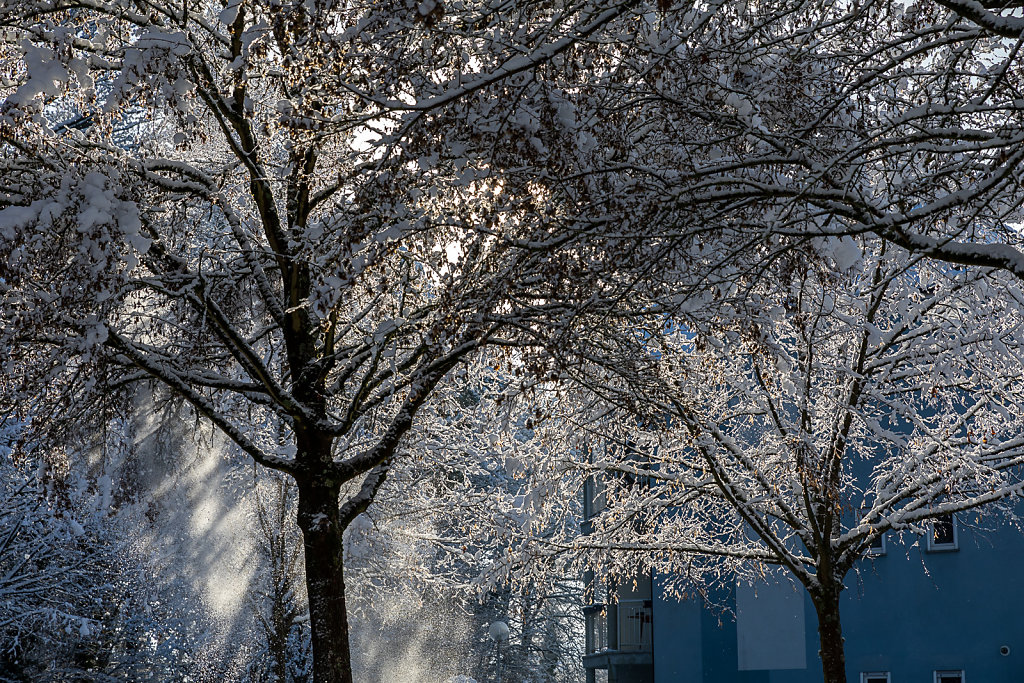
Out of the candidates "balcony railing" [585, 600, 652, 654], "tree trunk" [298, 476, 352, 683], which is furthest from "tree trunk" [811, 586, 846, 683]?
"balcony railing" [585, 600, 652, 654]

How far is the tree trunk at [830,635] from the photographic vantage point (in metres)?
13.2

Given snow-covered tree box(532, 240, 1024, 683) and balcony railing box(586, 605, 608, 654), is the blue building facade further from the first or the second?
balcony railing box(586, 605, 608, 654)

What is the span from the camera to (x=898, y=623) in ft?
67.7

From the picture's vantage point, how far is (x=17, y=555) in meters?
22.6

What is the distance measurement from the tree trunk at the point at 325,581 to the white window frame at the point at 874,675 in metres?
13.6

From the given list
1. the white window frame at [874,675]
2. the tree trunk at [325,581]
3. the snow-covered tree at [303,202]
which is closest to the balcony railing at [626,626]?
the white window frame at [874,675]

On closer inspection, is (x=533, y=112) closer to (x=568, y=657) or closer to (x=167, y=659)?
(x=167, y=659)

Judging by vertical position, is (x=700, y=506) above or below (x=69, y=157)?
below

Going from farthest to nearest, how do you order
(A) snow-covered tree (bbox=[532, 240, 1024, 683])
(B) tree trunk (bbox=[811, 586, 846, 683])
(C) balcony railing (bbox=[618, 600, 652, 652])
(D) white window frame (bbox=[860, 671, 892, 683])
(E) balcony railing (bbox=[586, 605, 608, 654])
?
(E) balcony railing (bbox=[586, 605, 608, 654])
(C) balcony railing (bbox=[618, 600, 652, 652])
(D) white window frame (bbox=[860, 671, 892, 683])
(B) tree trunk (bbox=[811, 586, 846, 683])
(A) snow-covered tree (bbox=[532, 240, 1024, 683])

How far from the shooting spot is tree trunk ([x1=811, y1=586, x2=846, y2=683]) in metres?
13.2

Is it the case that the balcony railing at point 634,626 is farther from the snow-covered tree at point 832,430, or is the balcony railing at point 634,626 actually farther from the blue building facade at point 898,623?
the snow-covered tree at point 832,430

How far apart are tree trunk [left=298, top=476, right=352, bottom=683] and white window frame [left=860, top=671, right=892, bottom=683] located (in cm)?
1358

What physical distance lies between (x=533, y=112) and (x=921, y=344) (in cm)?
774

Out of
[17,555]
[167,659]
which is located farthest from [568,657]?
[17,555]
